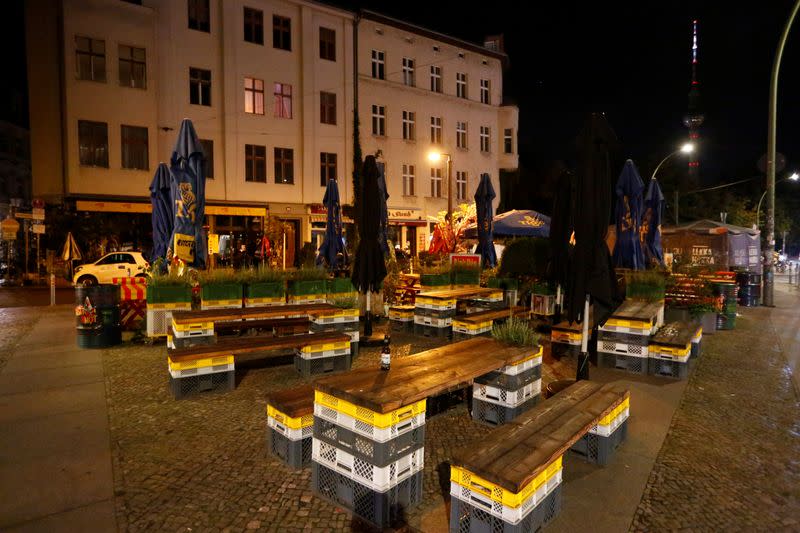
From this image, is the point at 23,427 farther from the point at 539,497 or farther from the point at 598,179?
the point at 598,179

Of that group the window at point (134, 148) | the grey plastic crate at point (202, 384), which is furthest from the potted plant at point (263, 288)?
the window at point (134, 148)

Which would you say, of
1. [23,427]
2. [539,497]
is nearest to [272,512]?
[539,497]

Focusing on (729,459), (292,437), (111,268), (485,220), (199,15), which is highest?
(199,15)

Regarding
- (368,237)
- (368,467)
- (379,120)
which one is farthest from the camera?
(379,120)

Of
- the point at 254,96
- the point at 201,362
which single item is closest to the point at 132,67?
the point at 254,96

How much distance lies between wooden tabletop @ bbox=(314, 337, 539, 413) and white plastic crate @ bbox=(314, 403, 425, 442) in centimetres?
15

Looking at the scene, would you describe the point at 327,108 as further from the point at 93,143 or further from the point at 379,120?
the point at 93,143

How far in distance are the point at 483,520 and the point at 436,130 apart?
1171 inches

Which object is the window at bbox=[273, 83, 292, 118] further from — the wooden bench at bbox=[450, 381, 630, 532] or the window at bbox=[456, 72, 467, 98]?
the wooden bench at bbox=[450, 381, 630, 532]

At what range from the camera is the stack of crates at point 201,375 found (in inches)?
224

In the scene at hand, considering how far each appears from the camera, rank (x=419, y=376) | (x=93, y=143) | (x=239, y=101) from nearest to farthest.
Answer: (x=419, y=376), (x=93, y=143), (x=239, y=101)

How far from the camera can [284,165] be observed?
25531 mm

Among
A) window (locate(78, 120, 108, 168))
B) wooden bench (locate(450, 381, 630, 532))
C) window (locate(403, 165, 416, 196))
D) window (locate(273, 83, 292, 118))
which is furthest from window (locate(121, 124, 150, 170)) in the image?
wooden bench (locate(450, 381, 630, 532))

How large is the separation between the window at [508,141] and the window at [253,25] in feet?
57.3
